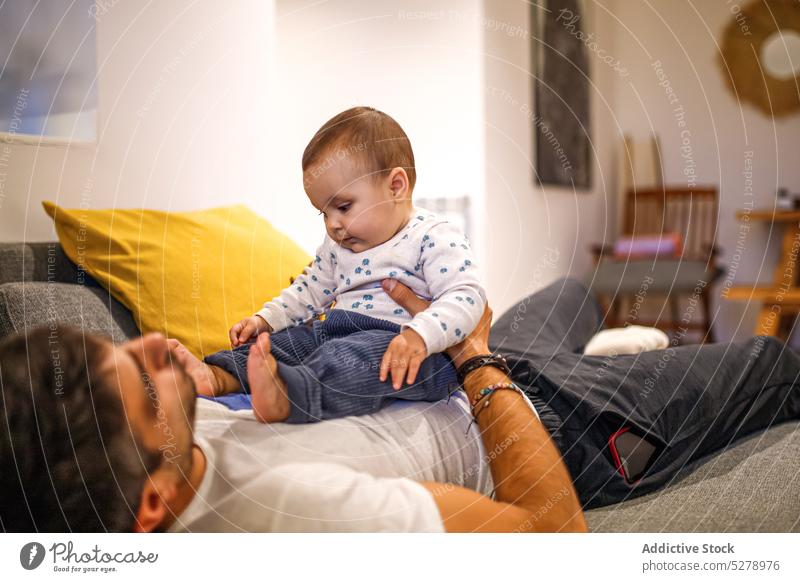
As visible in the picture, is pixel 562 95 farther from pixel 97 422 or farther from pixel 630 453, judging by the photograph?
pixel 97 422

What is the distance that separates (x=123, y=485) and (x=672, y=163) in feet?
9.92

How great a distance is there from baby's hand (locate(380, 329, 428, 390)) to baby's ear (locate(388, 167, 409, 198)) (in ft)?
0.38

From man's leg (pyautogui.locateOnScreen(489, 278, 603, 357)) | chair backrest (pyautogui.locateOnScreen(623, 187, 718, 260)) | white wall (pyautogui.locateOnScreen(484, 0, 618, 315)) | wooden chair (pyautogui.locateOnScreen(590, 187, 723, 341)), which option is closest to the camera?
white wall (pyautogui.locateOnScreen(484, 0, 618, 315))

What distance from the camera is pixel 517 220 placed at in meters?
0.79

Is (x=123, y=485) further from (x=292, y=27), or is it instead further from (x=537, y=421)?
(x=292, y=27)

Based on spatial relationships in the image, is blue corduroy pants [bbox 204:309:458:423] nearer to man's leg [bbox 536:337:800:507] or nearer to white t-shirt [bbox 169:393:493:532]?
white t-shirt [bbox 169:393:493:532]

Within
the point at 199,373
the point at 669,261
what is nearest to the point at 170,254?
the point at 199,373

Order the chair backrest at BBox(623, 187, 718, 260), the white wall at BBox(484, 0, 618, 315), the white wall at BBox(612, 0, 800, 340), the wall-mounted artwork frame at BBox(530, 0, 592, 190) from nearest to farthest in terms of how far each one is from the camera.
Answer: the white wall at BBox(484, 0, 618, 315)
the wall-mounted artwork frame at BBox(530, 0, 592, 190)
the white wall at BBox(612, 0, 800, 340)
the chair backrest at BBox(623, 187, 718, 260)

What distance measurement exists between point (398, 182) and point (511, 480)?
258 millimetres

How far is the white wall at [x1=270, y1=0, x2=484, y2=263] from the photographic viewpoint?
638 mm

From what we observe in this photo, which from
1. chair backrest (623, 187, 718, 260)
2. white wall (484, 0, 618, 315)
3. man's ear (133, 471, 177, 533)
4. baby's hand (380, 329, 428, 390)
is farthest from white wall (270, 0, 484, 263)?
chair backrest (623, 187, 718, 260)

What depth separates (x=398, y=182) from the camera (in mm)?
579
